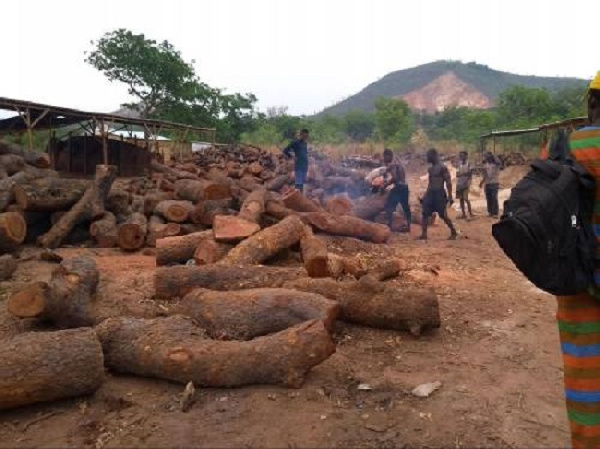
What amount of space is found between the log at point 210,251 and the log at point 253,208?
27.3 inches

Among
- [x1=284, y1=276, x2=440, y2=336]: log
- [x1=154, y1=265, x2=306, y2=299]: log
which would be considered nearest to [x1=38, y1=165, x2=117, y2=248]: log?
[x1=154, y1=265, x2=306, y2=299]: log

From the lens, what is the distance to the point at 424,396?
11.1ft

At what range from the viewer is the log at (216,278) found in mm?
5023

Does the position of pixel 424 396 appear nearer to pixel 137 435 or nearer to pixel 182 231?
pixel 137 435

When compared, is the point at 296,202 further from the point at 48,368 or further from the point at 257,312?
the point at 48,368

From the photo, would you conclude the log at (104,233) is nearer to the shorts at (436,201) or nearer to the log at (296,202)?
the log at (296,202)

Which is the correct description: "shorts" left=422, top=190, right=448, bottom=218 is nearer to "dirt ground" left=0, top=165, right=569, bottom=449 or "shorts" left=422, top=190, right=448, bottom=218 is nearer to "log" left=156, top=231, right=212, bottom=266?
"dirt ground" left=0, top=165, right=569, bottom=449

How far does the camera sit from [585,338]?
2129 millimetres

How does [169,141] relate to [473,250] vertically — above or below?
above

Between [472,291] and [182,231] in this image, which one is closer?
[472,291]

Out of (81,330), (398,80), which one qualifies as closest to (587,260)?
(81,330)

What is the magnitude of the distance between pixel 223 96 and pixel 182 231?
29.4m

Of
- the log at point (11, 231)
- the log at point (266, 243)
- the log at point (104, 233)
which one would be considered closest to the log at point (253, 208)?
the log at point (266, 243)

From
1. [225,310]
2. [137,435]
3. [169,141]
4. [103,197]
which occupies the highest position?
[169,141]
